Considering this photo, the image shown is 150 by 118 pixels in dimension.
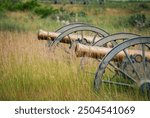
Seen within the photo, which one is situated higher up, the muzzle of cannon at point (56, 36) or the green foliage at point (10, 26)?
the green foliage at point (10, 26)

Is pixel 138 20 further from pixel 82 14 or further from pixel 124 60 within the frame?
pixel 124 60

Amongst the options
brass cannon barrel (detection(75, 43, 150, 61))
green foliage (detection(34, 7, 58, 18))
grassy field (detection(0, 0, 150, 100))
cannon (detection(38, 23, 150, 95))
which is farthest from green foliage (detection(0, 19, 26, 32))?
brass cannon barrel (detection(75, 43, 150, 61))

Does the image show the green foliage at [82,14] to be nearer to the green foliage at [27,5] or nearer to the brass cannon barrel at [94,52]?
the green foliage at [27,5]

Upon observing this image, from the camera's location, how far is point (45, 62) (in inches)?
246

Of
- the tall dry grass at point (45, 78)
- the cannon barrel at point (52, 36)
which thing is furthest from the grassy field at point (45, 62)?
the cannon barrel at point (52, 36)

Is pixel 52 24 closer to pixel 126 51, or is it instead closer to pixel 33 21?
pixel 33 21

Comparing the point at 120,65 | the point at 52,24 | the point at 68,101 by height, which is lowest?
the point at 68,101

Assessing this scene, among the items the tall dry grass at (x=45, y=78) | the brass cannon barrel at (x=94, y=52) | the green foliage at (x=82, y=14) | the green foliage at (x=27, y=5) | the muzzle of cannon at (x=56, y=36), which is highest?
the green foliage at (x=27, y=5)

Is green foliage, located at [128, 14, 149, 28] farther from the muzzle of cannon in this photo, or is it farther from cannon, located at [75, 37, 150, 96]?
cannon, located at [75, 37, 150, 96]

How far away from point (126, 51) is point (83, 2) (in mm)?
2974

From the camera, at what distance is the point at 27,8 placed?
24.8 feet

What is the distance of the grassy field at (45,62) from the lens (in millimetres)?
5449

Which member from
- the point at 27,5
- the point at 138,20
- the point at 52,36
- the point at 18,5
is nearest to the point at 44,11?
the point at 27,5

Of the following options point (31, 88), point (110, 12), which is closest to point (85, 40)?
point (110, 12)
